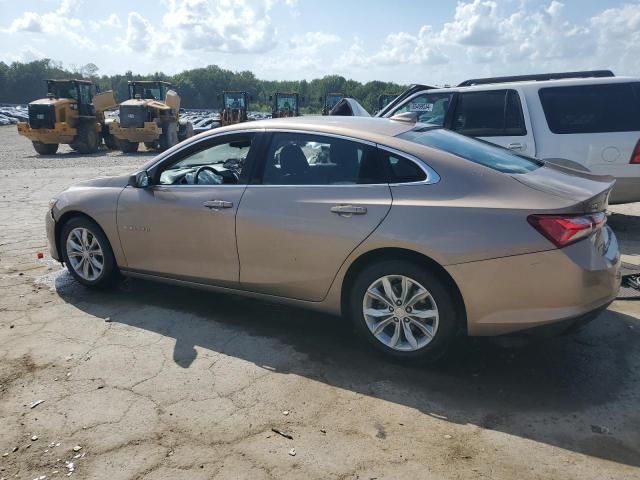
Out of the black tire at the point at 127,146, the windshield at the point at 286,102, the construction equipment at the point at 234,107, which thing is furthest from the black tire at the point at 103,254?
the windshield at the point at 286,102

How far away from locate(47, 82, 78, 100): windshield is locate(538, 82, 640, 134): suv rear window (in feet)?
66.0

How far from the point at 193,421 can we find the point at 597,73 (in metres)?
6.65

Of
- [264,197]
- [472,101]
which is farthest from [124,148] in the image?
[264,197]

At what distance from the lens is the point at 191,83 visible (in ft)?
341

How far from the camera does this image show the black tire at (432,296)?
10.8 feet

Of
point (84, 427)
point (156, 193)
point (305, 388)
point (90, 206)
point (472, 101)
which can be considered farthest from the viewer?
point (472, 101)

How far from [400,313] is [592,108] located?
448 centimetres

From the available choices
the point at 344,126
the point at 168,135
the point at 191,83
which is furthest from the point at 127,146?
the point at 191,83

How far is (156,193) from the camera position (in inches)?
174

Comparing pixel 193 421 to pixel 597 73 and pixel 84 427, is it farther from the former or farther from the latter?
pixel 597 73

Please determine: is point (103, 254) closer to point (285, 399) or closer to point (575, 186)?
point (285, 399)

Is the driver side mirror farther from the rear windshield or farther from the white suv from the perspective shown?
the white suv

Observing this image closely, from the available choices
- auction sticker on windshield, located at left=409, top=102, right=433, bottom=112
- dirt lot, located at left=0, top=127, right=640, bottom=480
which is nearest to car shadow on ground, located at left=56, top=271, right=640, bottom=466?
dirt lot, located at left=0, top=127, right=640, bottom=480

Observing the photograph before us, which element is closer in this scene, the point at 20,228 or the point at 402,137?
the point at 402,137
